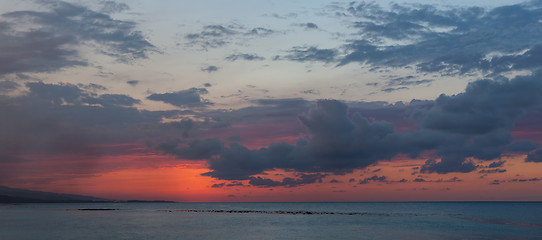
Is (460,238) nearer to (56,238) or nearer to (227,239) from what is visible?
(227,239)

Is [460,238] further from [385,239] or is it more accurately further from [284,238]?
[284,238]

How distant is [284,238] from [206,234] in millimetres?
16118

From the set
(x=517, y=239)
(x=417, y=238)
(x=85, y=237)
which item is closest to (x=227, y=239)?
(x=85, y=237)

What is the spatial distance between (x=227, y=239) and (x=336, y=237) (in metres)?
20.2

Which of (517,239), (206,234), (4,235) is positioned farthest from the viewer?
(206,234)

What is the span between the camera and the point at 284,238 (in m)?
79.2

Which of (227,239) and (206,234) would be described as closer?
(227,239)

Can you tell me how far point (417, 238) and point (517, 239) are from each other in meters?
16.1

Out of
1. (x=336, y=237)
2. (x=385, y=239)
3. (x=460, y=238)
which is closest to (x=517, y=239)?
(x=460, y=238)

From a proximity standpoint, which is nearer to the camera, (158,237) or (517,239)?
(517,239)

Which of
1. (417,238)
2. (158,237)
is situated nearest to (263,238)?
(158,237)

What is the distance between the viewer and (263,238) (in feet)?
255

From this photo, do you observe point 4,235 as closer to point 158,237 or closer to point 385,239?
point 158,237

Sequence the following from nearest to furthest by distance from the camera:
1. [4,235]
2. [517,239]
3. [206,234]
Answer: [517,239], [4,235], [206,234]
